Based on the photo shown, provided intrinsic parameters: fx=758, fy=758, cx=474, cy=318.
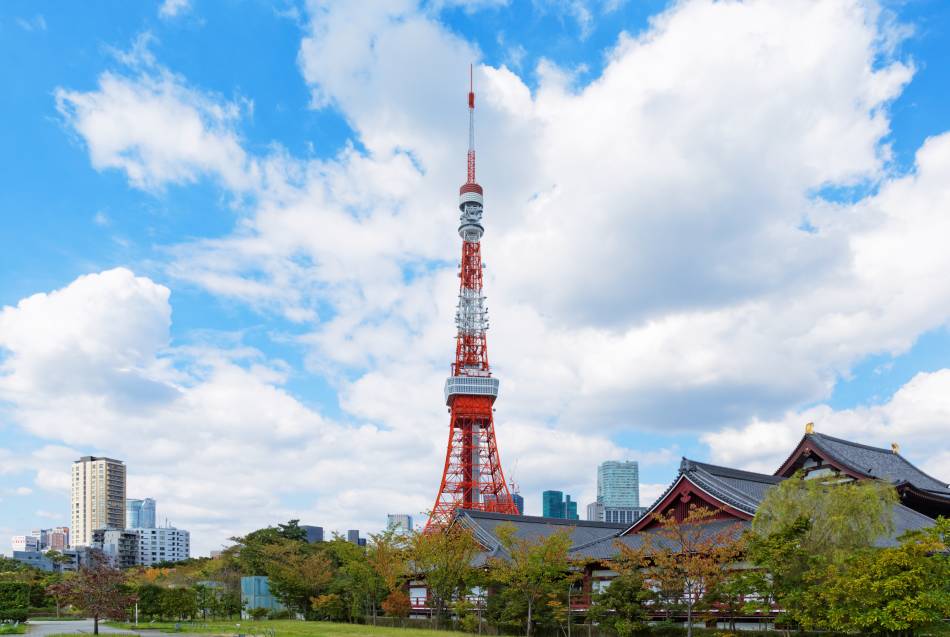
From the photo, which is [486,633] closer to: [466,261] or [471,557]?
[471,557]

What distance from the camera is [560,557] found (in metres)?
25.5

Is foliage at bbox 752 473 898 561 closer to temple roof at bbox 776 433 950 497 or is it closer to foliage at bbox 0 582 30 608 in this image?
temple roof at bbox 776 433 950 497

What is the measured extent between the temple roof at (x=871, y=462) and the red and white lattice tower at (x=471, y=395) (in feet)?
92.2

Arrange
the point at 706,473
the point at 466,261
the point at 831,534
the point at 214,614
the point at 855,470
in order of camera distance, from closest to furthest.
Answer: the point at 831,534 → the point at 706,473 → the point at 855,470 → the point at 214,614 → the point at 466,261

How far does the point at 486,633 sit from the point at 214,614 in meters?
21.8

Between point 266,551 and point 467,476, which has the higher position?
point 467,476

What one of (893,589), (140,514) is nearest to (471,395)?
(893,589)

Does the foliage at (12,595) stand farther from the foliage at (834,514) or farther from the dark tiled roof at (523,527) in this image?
the foliage at (834,514)

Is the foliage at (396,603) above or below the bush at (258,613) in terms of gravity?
above

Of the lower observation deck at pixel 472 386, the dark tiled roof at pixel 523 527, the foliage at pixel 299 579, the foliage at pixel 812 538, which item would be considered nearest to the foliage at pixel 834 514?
the foliage at pixel 812 538

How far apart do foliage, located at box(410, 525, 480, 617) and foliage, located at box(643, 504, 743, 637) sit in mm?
9505

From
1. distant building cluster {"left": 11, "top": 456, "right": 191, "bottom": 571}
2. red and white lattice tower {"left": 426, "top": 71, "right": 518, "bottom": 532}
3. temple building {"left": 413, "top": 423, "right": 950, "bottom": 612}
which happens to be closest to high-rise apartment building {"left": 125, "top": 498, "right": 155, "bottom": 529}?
distant building cluster {"left": 11, "top": 456, "right": 191, "bottom": 571}

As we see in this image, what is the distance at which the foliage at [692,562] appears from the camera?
20.1 meters

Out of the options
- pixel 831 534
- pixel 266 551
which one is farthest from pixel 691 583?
pixel 266 551
